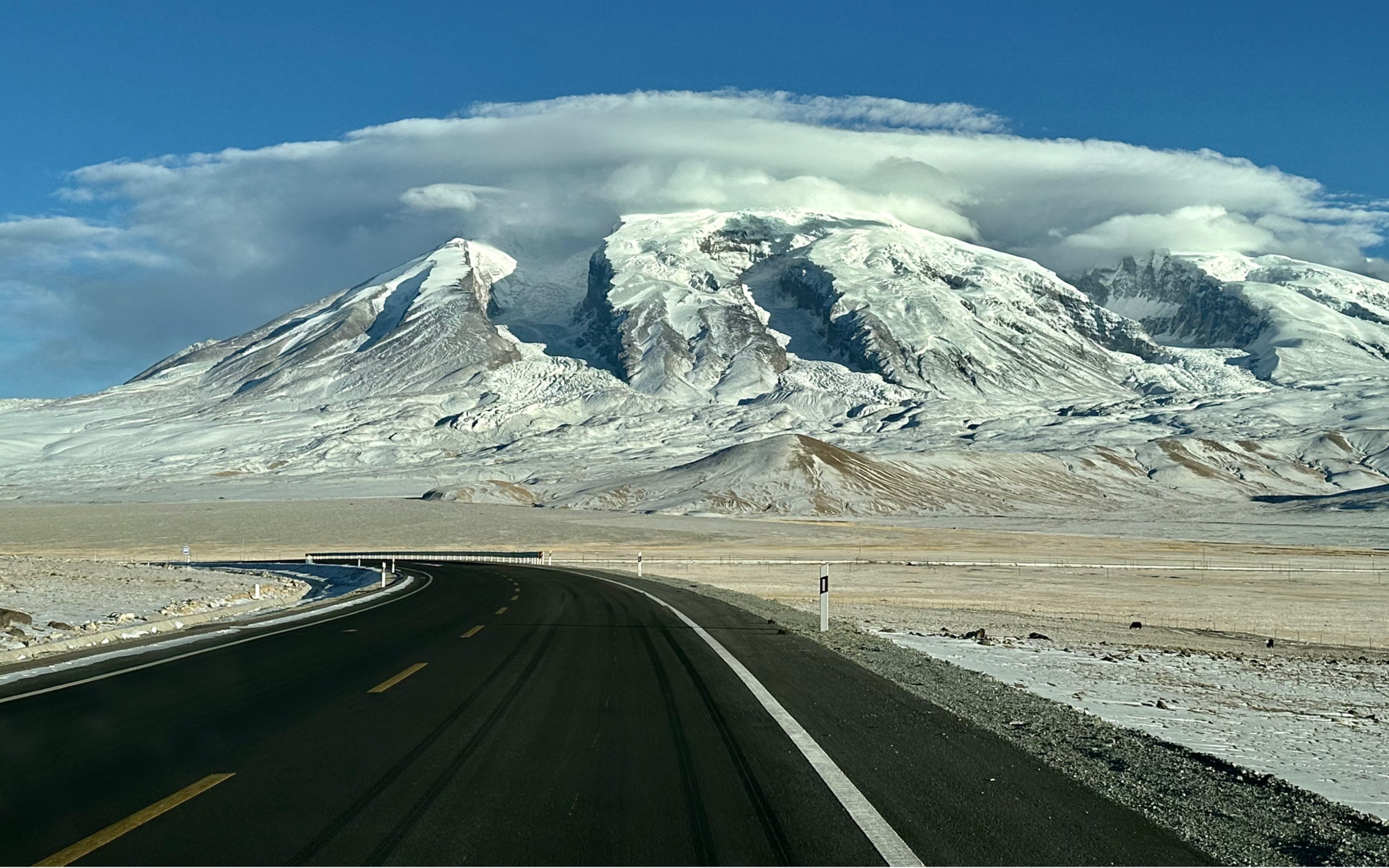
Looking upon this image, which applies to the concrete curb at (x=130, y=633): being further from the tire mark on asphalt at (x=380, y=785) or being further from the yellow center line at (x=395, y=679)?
the tire mark on asphalt at (x=380, y=785)

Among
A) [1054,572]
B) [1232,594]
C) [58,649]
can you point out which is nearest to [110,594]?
[58,649]

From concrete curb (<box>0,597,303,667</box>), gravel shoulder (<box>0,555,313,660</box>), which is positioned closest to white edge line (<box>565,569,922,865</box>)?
concrete curb (<box>0,597,303,667</box>)

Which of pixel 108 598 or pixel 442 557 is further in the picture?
pixel 442 557

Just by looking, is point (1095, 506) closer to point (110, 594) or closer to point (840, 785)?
point (110, 594)

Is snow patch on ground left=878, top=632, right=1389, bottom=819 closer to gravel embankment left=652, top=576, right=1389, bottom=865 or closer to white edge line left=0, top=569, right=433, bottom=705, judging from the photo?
gravel embankment left=652, top=576, right=1389, bottom=865

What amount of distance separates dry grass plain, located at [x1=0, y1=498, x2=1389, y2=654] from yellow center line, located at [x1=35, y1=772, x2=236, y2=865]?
18.9 metres

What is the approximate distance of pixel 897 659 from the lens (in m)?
17.3

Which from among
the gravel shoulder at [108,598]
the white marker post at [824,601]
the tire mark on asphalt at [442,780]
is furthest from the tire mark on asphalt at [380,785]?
the white marker post at [824,601]

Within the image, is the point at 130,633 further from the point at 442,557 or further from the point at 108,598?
the point at 442,557

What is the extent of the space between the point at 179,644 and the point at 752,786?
13.6 m

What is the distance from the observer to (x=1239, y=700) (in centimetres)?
1352

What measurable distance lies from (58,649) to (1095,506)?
553 feet

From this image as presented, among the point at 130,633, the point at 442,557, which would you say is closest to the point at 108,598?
the point at 130,633

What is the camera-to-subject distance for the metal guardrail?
2872 inches
